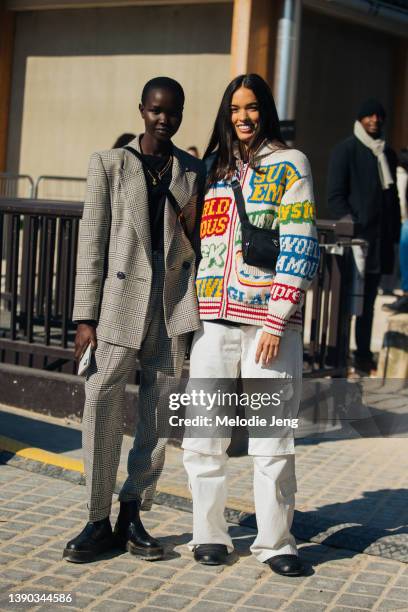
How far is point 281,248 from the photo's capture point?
14.8ft

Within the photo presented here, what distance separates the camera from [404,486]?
6.21m

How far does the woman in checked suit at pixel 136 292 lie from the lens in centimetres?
466

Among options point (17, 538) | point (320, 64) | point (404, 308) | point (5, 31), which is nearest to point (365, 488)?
point (17, 538)

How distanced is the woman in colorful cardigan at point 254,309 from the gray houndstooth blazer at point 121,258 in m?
0.14

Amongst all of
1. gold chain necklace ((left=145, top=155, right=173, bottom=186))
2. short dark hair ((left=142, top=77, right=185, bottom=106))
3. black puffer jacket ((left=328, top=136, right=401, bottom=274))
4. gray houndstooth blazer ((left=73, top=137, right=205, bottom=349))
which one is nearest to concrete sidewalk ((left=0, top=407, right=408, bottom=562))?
gray houndstooth blazer ((left=73, top=137, right=205, bottom=349))

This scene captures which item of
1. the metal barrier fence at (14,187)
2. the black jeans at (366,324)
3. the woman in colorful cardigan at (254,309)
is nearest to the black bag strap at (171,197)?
the woman in colorful cardigan at (254,309)

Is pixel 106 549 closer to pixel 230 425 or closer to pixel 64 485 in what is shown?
pixel 230 425

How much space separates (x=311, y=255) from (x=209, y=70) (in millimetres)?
12423

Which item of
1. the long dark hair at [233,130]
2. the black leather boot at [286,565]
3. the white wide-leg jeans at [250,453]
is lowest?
the black leather boot at [286,565]

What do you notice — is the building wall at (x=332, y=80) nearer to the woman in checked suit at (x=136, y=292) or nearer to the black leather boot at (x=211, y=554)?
the woman in checked suit at (x=136, y=292)

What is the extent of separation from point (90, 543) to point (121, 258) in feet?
3.85

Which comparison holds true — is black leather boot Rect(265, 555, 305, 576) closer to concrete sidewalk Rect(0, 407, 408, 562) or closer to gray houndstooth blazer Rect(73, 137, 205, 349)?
concrete sidewalk Rect(0, 407, 408, 562)

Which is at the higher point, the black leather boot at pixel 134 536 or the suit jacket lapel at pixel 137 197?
the suit jacket lapel at pixel 137 197

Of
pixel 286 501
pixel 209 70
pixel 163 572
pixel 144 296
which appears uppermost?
pixel 209 70
